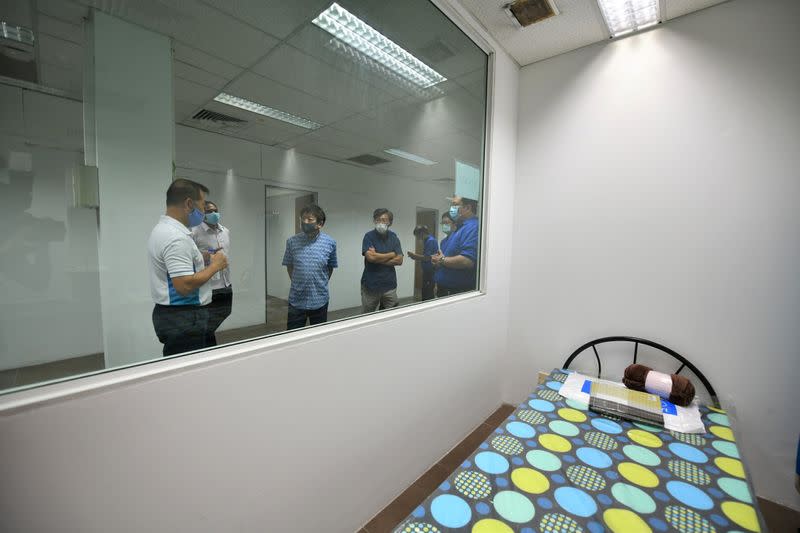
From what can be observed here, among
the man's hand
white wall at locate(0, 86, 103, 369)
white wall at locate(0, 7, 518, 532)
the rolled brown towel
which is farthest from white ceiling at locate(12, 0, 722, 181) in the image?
the rolled brown towel

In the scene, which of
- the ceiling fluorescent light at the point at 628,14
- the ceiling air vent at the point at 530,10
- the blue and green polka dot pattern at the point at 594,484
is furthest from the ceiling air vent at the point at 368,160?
the ceiling fluorescent light at the point at 628,14

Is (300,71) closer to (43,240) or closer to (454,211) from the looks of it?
(43,240)

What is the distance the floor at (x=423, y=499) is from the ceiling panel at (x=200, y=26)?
2195 mm

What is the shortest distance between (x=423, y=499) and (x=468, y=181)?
6.76ft

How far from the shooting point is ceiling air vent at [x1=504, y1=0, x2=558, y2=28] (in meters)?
1.96

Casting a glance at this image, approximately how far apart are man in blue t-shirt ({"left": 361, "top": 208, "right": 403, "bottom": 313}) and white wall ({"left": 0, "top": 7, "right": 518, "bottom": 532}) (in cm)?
12

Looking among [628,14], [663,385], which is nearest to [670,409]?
[663,385]

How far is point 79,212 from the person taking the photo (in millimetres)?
891

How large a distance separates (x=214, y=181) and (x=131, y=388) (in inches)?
26.8

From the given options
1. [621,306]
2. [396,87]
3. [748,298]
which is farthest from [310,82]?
[748,298]

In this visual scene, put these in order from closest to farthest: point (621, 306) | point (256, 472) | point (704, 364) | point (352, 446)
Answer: point (256, 472)
point (352, 446)
point (704, 364)
point (621, 306)

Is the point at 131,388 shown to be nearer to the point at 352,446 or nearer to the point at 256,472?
the point at 256,472

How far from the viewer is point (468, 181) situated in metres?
2.38

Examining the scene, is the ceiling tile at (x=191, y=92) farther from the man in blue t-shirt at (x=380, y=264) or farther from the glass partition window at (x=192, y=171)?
the man in blue t-shirt at (x=380, y=264)
